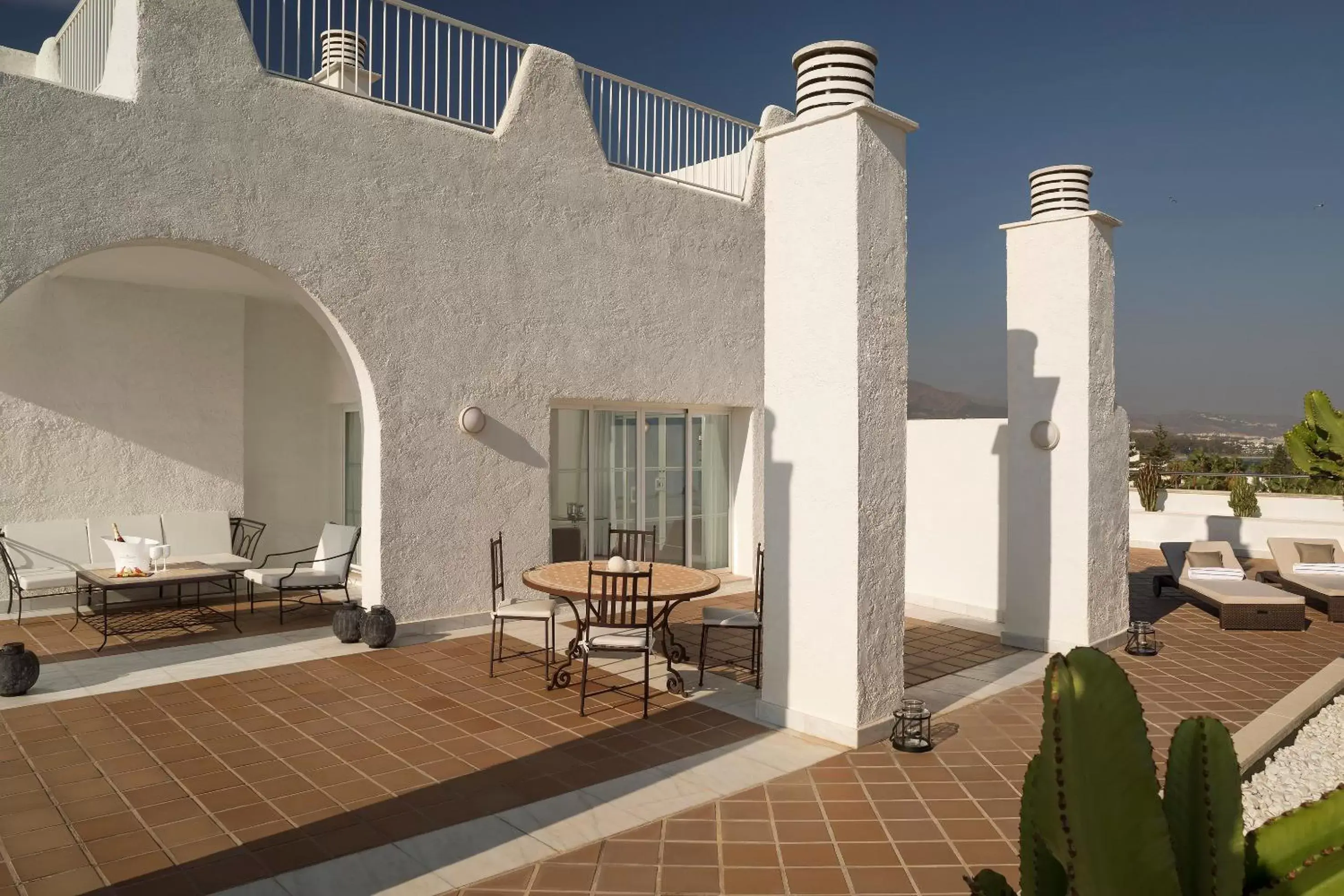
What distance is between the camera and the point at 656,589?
5.94m

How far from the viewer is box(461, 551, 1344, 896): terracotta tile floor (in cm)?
339

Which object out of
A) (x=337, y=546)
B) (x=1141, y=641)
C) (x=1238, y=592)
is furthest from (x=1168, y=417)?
(x=337, y=546)

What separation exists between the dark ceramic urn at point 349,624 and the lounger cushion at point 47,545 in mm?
2870

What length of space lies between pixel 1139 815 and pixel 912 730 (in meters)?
3.21

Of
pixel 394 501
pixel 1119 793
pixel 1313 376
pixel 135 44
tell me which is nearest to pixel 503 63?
pixel 135 44

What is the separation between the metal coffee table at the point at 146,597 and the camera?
279 inches

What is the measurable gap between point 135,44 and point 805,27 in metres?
18.4

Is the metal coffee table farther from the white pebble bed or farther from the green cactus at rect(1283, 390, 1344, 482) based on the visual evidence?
the green cactus at rect(1283, 390, 1344, 482)

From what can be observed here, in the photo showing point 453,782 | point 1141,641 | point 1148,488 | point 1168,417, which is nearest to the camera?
point 453,782

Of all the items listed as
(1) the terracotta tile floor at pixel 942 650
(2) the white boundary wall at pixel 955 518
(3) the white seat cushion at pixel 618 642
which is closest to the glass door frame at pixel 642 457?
(2) the white boundary wall at pixel 955 518

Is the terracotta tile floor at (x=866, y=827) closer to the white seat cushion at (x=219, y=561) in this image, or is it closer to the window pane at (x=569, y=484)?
the window pane at (x=569, y=484)

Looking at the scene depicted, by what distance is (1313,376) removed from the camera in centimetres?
5459

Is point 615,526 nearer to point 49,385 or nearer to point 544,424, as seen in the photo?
point 544,424

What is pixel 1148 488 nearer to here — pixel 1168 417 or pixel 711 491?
pixel 711 491
